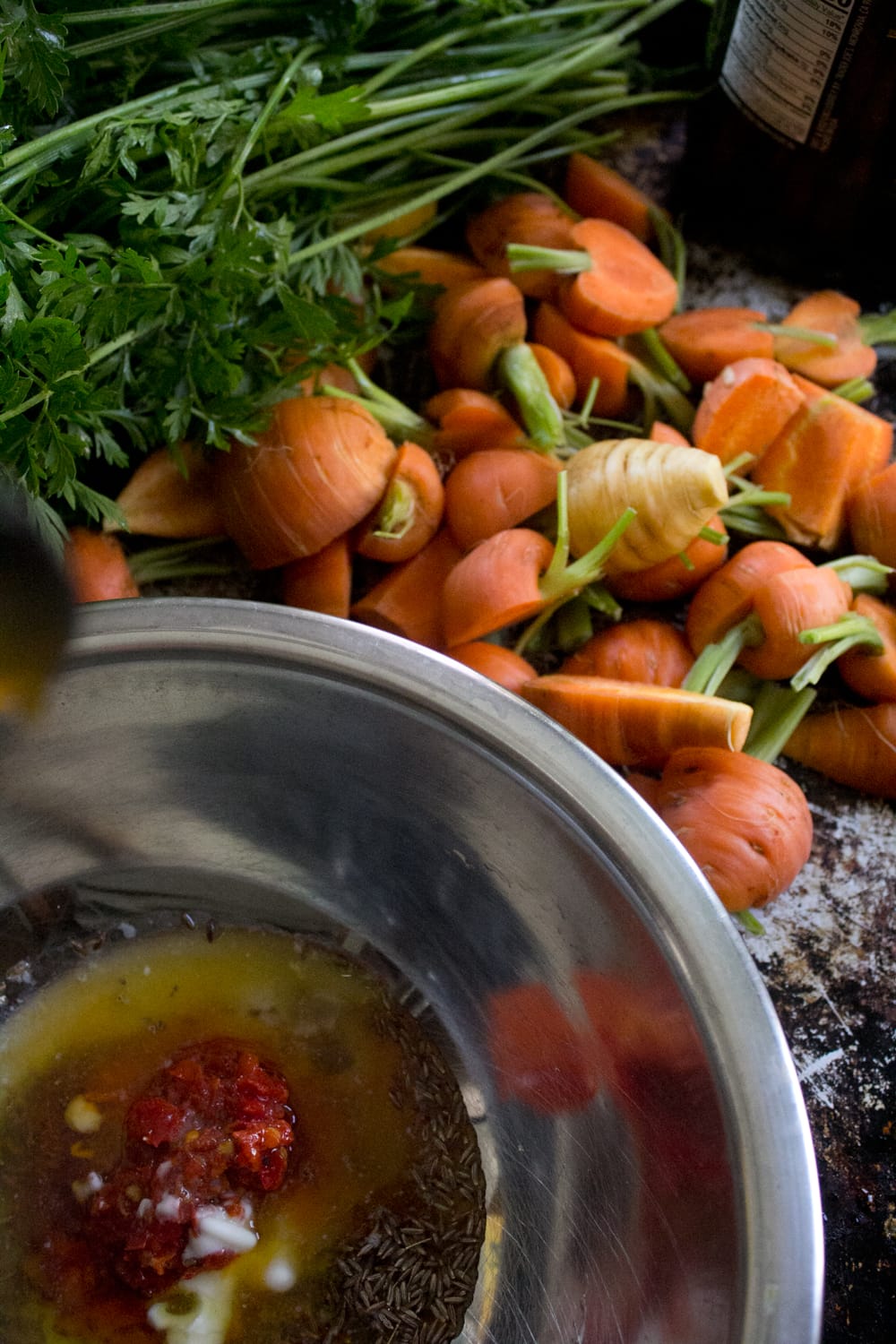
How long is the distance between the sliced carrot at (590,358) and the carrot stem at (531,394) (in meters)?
0.06

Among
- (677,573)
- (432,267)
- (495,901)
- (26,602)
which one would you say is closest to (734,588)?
(677,573)

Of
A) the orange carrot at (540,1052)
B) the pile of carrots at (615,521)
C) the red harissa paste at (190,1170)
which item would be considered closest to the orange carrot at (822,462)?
the pile of carrots at (615,521)

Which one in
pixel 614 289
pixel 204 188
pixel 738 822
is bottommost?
pixel 738 822

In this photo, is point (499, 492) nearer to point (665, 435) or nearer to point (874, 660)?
point (665, 435)

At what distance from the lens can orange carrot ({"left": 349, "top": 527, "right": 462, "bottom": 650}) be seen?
3.64 feet

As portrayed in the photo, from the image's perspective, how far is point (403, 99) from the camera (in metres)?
1.10

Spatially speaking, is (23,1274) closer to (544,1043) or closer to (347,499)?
(544,1043)

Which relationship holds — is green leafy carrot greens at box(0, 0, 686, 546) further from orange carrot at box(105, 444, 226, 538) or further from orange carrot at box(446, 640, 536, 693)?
orange carrot at box(446, 640, 536, 693)

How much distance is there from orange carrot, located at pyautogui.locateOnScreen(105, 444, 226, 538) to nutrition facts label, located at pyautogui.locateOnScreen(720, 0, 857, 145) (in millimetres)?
718

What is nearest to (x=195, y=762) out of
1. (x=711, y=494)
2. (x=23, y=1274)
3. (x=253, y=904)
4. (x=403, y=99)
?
(x=253, y=904)

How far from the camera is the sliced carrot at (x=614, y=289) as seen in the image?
1.20 meters

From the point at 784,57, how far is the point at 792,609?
588 millimetres

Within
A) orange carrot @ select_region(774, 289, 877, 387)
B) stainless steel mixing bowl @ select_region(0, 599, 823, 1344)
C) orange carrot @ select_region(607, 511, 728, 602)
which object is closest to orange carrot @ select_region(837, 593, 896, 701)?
orange carrot @ select_region(607, 511, 728, 602)

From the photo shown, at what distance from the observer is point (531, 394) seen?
1.15 m
